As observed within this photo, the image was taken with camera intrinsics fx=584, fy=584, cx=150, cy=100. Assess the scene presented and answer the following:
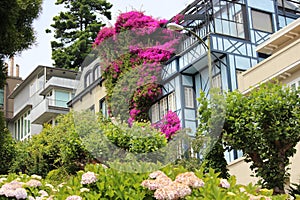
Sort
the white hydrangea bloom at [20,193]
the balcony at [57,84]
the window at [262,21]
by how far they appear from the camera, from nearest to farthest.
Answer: the white hydrangea bloom at [20,193]
the window at [262,21]
the balcony at [57,84]

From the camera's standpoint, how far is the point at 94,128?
34.6 feet

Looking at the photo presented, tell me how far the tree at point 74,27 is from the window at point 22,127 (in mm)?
4501

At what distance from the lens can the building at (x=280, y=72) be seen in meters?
17.4

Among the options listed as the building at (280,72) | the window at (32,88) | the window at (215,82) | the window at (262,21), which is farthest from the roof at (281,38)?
the window at (32,88)

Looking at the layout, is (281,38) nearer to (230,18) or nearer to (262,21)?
(230,18)

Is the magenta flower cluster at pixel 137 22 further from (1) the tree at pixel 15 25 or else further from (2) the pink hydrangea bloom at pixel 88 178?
(2) the pink hydrangea bloom at pixel 88 178

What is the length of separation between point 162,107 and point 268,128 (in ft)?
16.8

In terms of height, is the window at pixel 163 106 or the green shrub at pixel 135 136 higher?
the window at pixel 163 106

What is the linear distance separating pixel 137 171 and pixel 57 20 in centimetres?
3614

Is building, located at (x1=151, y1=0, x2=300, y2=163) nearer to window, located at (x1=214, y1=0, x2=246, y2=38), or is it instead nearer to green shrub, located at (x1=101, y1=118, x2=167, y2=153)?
window, located at (x1=214, y1=0, x2=246, y2=38)

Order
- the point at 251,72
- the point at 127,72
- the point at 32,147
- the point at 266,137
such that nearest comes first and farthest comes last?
the point at 127,72, the point at 266,137, the point at 251,72, the point at 32,147

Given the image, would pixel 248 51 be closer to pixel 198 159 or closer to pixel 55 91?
pixel 198 159

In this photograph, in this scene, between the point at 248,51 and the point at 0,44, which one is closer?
the point at 0,44

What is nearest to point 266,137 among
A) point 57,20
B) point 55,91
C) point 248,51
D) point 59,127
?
point 248,51
